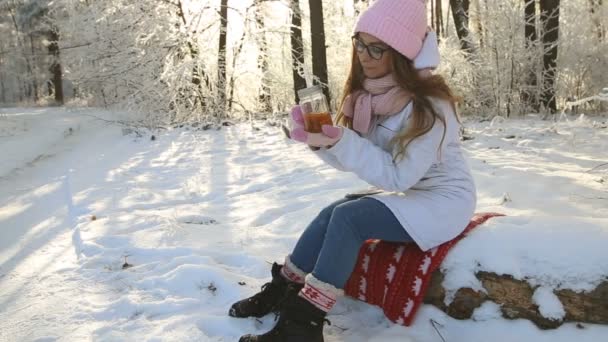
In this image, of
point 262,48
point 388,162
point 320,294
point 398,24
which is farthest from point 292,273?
point 262,48

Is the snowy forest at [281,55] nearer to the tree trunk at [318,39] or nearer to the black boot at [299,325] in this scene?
the tree trunk at [318,39]

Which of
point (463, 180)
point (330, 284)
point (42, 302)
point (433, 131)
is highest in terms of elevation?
point (433, 131)

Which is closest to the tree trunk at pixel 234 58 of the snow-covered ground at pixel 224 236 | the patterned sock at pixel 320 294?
the snow-covered ground at pixel 224 236

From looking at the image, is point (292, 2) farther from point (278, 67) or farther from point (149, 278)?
point (149, 278)

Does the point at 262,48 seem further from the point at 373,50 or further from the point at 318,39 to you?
the point at 373,50

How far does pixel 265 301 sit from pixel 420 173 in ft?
3.05

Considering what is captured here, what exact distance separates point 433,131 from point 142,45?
929 cm

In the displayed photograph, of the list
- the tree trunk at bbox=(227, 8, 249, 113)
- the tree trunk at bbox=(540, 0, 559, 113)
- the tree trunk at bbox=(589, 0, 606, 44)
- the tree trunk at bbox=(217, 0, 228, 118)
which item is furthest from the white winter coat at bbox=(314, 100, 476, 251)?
the tree trunk at bbox=(589, 0, 606, 44)

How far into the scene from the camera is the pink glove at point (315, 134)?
2.04 m

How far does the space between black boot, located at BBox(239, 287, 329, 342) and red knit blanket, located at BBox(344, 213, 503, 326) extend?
0.37 meters

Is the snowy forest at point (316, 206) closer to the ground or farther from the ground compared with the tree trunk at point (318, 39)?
closer to the ground

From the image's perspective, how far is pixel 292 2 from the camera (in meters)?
11.1

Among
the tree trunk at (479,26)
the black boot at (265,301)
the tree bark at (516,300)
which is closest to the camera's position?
the tree bark at (516,300)

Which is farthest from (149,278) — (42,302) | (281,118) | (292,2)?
(292,2)
